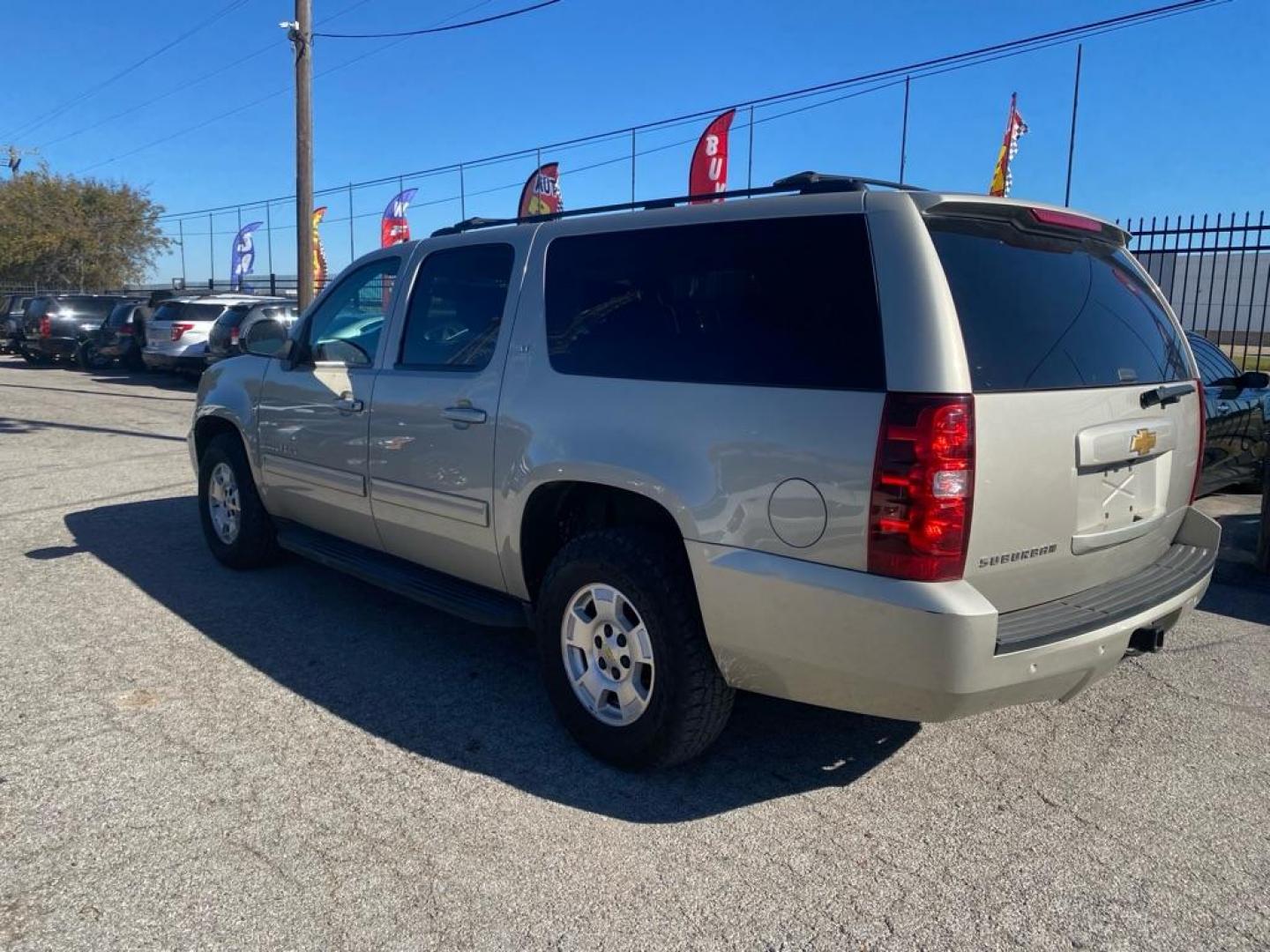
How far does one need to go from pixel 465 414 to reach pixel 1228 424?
247 inches

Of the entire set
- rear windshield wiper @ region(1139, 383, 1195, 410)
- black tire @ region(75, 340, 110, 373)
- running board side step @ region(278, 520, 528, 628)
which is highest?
rear windshield wiper @ region(1139, 383, 1195, 410)

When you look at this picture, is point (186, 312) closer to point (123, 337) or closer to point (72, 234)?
point (123, 337)

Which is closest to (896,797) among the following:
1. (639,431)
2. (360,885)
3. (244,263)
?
(639,431)

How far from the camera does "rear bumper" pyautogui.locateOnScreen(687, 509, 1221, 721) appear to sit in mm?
2697

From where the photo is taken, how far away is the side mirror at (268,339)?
17.6 ft

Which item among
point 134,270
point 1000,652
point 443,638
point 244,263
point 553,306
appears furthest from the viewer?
point 134,270

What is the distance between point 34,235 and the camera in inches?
1816

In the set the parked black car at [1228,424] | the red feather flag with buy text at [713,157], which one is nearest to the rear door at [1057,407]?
the parked black car at [1228,424]

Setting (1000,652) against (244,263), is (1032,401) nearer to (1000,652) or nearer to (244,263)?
(1000,652)

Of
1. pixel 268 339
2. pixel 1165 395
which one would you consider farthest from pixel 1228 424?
pixel 268 339

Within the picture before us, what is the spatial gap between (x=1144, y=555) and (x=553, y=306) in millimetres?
2394

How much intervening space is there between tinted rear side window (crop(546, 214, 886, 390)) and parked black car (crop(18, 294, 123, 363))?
23.3 meters

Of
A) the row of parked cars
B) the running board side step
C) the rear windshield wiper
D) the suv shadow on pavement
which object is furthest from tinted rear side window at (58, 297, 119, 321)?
the rear windshield wiper

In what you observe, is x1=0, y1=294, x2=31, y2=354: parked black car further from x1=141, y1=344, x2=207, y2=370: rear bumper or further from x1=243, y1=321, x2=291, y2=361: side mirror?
x1=243, y1=321, x2=291, y2=361: side mirror
